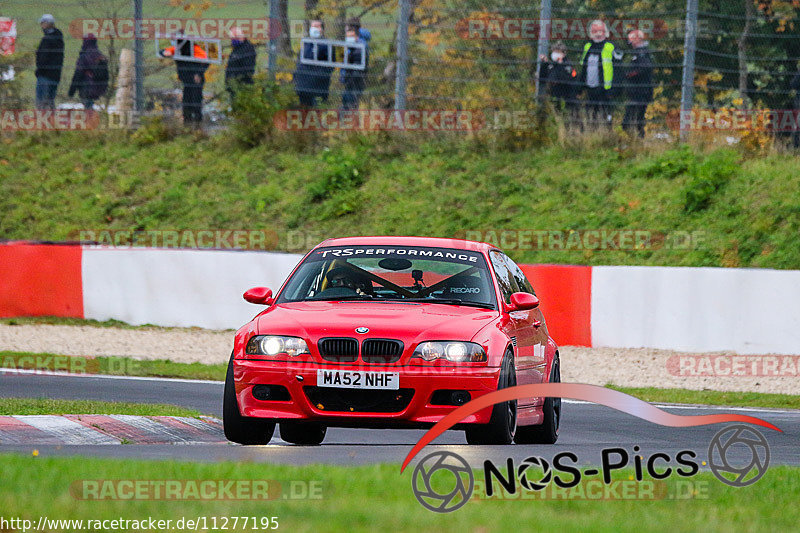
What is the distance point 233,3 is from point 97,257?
7688 mm

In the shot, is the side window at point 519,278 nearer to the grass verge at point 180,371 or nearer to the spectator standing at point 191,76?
the grass verge at point 180,371

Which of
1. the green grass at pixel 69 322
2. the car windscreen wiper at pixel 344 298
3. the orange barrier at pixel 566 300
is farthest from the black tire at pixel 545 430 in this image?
the green grass at pixel 69 322

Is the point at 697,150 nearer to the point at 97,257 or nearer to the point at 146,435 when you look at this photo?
the point at 97,257

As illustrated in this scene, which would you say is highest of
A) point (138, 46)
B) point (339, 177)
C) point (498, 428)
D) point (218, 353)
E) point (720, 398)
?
point (138, 46)

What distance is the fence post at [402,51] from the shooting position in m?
22.6

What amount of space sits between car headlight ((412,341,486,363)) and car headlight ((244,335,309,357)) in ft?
2.36

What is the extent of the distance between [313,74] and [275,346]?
1637 cm

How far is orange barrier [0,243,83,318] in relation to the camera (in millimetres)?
18453

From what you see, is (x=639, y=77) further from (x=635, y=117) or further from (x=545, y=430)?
(x=545, y=430)

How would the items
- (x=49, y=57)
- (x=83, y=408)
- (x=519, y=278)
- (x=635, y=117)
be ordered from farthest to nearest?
(x=49, y=57) → (x=635, y=117) → (x=519, y=278) → (x=83, y=408)

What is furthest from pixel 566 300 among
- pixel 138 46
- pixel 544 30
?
pixel 138 46

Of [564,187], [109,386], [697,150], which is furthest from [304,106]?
[109,386]

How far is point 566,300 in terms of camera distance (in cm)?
1605

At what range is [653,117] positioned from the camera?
21125mm
